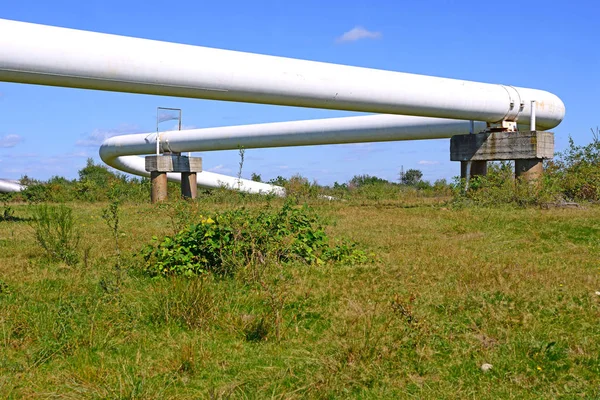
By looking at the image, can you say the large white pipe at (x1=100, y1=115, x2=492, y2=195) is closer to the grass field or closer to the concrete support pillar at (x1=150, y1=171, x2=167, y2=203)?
the concrete support pillar at (x1=150, y1=171, x2=167, y2=203)

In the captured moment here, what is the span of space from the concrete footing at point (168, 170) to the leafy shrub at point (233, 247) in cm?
1153

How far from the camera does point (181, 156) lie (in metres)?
18.4

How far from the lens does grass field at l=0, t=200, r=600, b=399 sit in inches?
120

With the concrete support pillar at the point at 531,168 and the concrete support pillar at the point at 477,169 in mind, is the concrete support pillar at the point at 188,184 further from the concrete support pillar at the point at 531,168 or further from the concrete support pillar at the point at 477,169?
the concrete support pillar at the point at 531,168

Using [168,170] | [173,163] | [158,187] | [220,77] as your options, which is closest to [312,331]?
[220,77]

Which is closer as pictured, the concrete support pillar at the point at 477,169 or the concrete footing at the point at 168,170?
the concrete support pillar at the point at 477,169

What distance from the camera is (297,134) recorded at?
1655cm

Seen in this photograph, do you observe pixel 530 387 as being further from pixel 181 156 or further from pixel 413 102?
pixel 181 156

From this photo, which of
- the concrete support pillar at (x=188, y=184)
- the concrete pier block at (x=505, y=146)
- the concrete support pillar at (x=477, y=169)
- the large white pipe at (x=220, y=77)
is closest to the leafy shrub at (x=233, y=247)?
the large white pipe at (x=220, y=77)

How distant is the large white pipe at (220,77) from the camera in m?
8.16

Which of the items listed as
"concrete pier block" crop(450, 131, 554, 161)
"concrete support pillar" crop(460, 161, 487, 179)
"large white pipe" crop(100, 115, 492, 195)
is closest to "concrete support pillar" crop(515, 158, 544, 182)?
"concrete pier block" crop(450, 131, 554, 161)

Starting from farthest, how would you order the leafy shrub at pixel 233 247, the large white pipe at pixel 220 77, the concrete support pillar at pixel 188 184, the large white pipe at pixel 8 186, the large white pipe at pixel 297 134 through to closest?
the large white pipe at pixel 8 186, the concrete support pillar at pixel 188 184, the large white pipe at pixel 297 134, the large white pipe at pixel 220 77, the leafy shrub at pixel 233 247

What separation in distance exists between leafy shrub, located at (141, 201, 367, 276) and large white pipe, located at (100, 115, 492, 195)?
836 cm

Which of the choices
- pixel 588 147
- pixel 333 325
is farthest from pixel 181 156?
pixel 333 325
